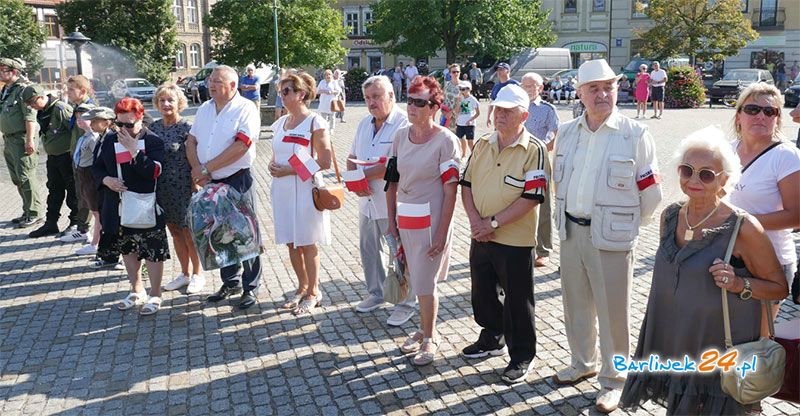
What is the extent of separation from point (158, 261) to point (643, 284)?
428 centimetres

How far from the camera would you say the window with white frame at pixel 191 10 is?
192ft

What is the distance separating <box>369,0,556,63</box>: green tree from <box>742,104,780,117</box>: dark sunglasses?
3527 centimetres

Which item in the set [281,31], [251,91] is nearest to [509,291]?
[251,91]

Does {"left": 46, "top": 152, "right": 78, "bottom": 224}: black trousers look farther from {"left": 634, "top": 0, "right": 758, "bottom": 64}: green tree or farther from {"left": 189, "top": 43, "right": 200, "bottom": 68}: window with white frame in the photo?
{"left": 189, "top": 43, "right": 200, "bottom": 68}: window with white frame

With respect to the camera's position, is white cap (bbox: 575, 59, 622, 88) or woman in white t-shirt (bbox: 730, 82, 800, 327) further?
white cap (bbox: 575, 59, 622, 88)

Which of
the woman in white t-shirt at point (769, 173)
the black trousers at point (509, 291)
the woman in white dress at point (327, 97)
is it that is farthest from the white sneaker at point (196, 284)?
the woman in white dress at point (327, 97)

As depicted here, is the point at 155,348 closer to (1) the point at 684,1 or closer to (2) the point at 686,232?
(2) the point at 686,232

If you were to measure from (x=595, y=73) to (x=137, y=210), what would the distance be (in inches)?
147

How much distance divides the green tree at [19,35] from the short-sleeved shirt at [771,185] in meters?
41.4

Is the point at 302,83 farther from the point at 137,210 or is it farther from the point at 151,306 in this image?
the point at 151,306

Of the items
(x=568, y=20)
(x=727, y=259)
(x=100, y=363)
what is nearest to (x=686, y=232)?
(x=727, y=259)

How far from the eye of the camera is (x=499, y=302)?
4.75m

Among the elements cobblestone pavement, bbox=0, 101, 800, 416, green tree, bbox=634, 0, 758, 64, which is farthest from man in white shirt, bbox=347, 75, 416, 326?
green tree, bbox=634, 0, 758, 64

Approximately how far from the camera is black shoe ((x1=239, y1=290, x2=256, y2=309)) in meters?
6.04
